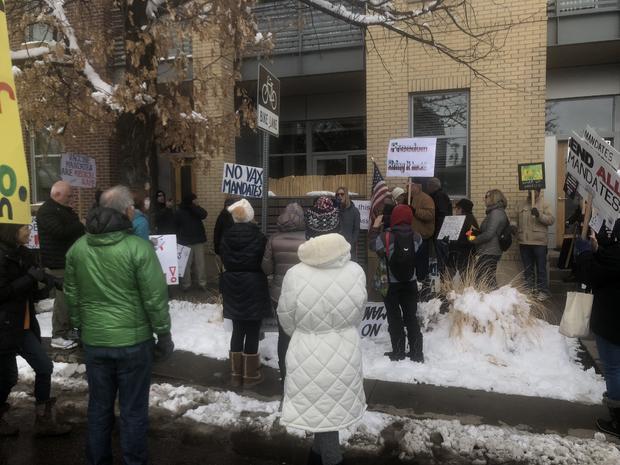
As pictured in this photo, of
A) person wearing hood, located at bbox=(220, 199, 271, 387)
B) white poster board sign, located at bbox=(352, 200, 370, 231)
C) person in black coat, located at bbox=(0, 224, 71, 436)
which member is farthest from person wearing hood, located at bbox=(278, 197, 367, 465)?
white poster board sign, located at bbox=(352, 200, 370, 231)

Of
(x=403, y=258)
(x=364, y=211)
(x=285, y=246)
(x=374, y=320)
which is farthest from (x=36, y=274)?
(x=364, y=211)

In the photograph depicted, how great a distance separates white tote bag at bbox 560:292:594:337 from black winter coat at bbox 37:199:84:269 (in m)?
5.08

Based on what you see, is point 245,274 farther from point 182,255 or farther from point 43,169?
point 43,169

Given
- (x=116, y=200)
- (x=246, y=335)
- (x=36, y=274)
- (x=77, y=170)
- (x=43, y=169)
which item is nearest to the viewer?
(x=116, y=200)

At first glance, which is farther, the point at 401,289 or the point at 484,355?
the point at 484,355

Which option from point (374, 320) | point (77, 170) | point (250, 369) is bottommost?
point (250, 369)

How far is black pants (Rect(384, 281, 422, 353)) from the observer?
5.38m

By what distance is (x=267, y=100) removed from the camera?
538cm

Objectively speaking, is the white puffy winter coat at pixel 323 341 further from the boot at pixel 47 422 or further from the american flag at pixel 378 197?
the american flag at pixel 378 197

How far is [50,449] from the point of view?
3.91m

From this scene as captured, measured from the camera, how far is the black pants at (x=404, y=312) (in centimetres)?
538

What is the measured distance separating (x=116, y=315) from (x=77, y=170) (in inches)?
244

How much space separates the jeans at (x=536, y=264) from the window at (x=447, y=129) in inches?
82.1

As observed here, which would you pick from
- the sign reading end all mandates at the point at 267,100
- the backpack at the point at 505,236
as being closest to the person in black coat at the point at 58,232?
the sign reading end all mandates at the point at 267,100
